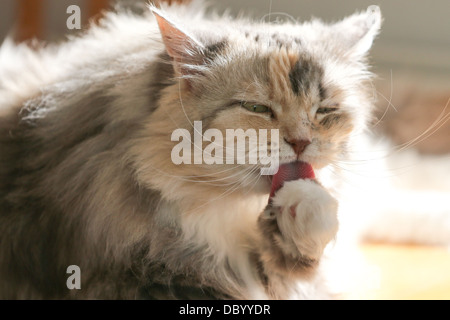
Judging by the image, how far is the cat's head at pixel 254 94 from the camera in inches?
48.4

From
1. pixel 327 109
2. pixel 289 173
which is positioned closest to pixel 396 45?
pixel 327 109

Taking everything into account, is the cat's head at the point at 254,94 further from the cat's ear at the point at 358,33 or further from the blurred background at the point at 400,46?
the blurred background at the point at 400,46

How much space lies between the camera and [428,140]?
2426mm

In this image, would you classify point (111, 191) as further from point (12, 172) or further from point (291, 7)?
point (291, 7)

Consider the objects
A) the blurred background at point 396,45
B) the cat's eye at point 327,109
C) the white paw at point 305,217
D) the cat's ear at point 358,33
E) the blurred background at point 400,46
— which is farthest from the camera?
the blurred background at point 400,46

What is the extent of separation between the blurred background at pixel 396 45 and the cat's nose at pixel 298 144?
86 centimetres

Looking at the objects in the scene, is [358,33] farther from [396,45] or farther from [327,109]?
[396,45]

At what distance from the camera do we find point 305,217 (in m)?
1.17

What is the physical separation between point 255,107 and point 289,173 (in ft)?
0.55

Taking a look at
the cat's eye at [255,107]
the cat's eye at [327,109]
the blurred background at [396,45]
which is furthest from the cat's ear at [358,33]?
the blurred background at [396,45]

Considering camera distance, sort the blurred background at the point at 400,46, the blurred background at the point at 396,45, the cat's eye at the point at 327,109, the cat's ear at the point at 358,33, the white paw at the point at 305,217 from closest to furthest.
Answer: the white paw at the point at 305,217
the cat's eye at the point at 327,109
the cat's ear at the point at 358,33
the blurred background at the point at 396,45
the blurred background at the point at 400,46

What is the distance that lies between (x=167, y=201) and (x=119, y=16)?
2.67 feet

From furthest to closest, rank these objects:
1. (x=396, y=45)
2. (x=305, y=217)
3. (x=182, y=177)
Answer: (x=396, y=45), (x=182, y=177), (x=305, y=217)

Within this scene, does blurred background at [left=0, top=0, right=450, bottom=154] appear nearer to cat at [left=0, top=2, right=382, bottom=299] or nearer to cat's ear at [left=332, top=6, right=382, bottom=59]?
cat's ear at [left=332, top=6, right=382, bottom=59]
